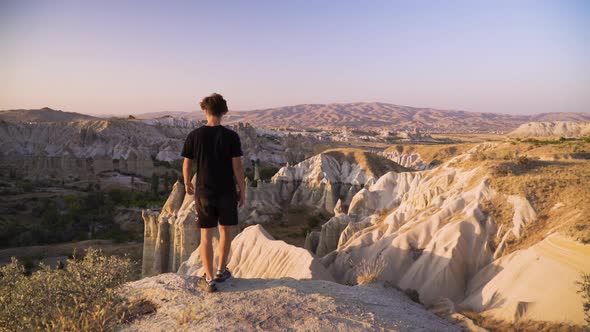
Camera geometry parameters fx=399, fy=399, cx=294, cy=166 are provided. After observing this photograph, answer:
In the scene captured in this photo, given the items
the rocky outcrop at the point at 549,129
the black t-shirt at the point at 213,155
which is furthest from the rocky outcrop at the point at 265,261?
the rocky outcrop at the point at 549,129

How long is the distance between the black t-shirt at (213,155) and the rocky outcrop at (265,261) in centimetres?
515

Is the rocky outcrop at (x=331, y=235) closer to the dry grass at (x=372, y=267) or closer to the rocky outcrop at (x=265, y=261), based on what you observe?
the dry grass at (x=372, y=267)

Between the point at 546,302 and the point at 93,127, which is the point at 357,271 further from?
the point at 93,127

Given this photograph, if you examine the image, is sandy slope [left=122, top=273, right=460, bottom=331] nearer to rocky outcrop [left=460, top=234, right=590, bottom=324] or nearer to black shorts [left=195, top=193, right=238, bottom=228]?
black shorts [left=195, top=193, right=238, bottom=228]

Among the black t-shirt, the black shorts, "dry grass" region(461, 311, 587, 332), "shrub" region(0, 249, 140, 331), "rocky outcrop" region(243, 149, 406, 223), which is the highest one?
the black t-shirt

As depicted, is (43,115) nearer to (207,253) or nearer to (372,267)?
(372,267)

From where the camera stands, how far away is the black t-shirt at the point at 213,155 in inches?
200

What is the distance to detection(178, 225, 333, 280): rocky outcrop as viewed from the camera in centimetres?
1000

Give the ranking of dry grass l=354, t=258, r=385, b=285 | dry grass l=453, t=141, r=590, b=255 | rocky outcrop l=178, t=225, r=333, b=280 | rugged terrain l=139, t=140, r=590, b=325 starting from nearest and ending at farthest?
1. rugged terrain l=139, t=140, r=590, b=325
2. dry grass l=453, t=141, r=590, b=255
3. rocky outcrop l=178, t=225, r=333, b=280
4. dry grass l=354, t=258, r=385, b=285

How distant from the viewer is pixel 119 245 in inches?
1148

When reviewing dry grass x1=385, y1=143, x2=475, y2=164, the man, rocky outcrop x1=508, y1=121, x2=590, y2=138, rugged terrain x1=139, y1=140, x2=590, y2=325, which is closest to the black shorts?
the man

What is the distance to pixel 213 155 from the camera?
5078mm

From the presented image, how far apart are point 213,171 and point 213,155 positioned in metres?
0.20

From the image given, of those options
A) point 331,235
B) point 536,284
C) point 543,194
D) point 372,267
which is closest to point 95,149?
point 331,235
